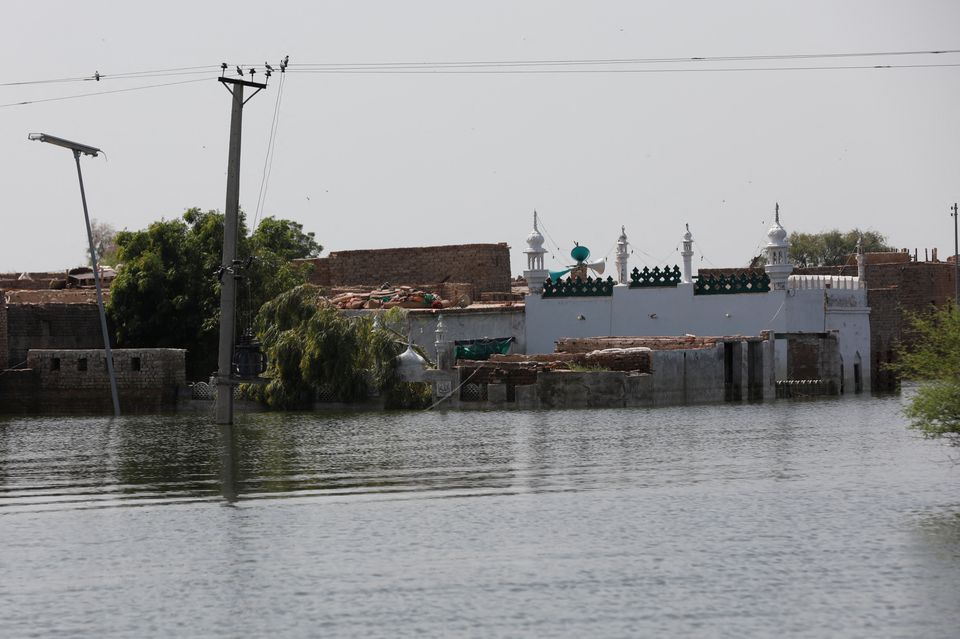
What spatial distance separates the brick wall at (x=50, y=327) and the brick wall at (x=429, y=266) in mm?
12197

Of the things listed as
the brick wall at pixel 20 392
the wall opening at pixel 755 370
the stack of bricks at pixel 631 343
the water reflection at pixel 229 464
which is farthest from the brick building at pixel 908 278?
the water reflection at pixel 229 464

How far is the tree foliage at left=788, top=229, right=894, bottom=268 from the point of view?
101069 millimetres

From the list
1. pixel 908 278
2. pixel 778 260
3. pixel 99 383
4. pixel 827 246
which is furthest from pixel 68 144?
pixel 827 246

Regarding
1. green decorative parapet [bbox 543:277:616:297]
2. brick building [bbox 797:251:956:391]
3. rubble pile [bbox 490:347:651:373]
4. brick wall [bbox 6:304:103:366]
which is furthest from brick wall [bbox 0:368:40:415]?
brick building [bbox 797:251:956:391]

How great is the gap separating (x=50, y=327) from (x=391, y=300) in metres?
9.49

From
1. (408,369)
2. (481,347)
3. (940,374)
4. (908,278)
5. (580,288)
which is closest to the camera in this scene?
(940,374)

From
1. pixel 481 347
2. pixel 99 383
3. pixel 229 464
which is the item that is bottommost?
pixel 229 464

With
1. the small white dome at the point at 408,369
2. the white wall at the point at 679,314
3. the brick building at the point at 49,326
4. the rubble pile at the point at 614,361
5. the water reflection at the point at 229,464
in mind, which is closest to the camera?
the water reflection at the point at 229,464

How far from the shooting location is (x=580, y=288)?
4406 cm

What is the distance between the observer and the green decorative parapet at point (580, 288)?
43.9 metres

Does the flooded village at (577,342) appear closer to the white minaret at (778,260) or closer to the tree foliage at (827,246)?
the white minaret at (778,260)

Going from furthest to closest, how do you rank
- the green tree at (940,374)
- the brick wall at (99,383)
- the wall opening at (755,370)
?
the wall opening at (755,370), the brick wall at (99,383), the green tree at (940,374)

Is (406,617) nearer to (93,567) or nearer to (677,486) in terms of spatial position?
(93,567)

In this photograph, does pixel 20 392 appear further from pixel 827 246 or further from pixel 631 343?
pixel 827 246
